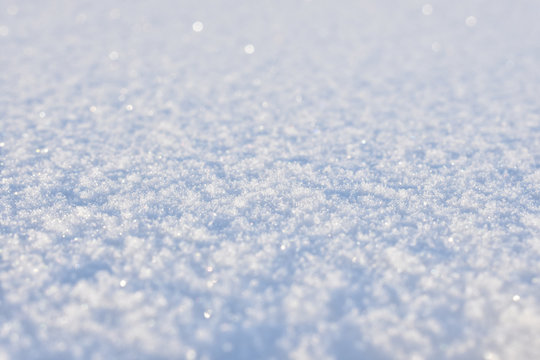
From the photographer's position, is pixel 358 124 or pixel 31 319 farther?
pixel 358 124

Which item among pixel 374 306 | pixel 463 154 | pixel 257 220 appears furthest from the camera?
pixel 463 154

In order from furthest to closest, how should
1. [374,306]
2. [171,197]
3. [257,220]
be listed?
[171,197] → [257,220] → [374,306]

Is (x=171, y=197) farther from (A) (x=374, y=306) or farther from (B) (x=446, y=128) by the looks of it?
(B) (x=446, y=128)

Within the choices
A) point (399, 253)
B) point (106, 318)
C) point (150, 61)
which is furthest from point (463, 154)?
point (150, 61)

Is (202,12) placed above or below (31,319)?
above

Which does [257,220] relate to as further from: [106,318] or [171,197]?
[106,318]

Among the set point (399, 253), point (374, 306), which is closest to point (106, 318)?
point (374, 306)
